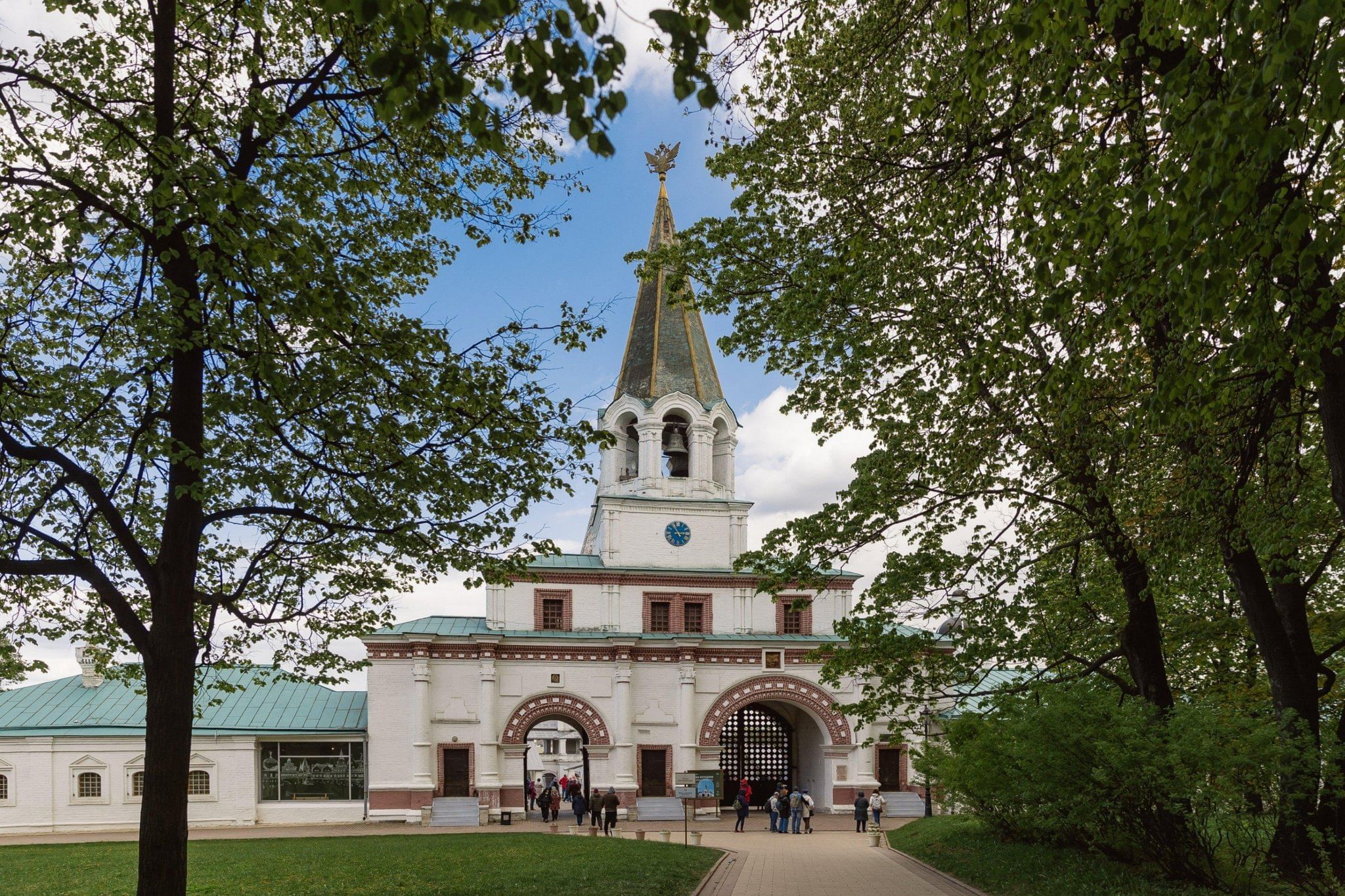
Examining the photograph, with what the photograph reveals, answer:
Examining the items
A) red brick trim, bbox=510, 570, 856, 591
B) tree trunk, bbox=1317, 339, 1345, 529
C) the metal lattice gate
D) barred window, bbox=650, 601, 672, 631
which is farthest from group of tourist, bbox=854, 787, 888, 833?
tree trunk, bbox=1317, 339, 1345, 529

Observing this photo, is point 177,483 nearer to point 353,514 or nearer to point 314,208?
point 353,514

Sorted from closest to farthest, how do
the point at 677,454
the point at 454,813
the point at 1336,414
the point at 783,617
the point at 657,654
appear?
the point at 1336,414 < the point at 454,813 < the point at 657,654 < the point at 783,617 < the point at 677,454

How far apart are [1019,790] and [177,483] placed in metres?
11.4

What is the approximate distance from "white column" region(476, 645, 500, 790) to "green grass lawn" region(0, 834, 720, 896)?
26.4 ft

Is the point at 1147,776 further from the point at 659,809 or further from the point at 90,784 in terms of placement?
the point at 90,784

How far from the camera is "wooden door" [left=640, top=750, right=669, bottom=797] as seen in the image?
32.2 meters

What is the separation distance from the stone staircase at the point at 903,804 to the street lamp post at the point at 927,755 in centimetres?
45

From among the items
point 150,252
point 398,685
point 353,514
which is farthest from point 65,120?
point 398,685

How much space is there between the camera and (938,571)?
44.4 ft

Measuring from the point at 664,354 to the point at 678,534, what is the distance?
20.7 feet

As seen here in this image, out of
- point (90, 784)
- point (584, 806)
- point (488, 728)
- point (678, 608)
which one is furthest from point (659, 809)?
point (90, 784)

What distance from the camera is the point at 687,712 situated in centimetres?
3259

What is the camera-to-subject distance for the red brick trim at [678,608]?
34.2 metres

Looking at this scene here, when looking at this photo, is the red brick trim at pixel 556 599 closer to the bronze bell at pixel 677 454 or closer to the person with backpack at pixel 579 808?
the person with backpack at pixel 579 808
